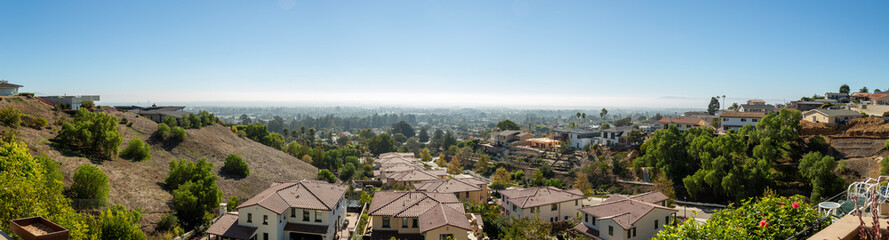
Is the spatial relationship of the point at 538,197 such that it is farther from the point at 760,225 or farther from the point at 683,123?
the point at 683,123

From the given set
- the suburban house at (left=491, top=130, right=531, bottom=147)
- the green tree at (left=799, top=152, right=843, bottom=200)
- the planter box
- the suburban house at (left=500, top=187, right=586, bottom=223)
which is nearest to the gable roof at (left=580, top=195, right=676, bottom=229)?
the suburban house at (left=500, top=187, right=586, bottom=223)

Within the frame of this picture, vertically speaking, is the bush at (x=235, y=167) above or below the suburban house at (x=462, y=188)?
above

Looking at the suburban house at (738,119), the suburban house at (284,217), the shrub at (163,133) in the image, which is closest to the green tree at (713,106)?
the suburban house at (738,119)

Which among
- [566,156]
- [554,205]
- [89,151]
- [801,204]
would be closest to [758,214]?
[801,204]

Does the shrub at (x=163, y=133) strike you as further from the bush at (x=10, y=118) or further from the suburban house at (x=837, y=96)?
the suburban house at (x=837, y=96)

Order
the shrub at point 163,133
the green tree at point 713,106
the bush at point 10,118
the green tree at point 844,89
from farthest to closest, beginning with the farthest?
1. the green tree at point 713,106
2. the green tree at point 844,89
3. the shrub at point 163,133
4. the bush at point 10,118

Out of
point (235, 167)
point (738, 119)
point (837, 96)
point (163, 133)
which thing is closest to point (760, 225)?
point (235, 167)

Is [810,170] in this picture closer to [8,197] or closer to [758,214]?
[758,214]
